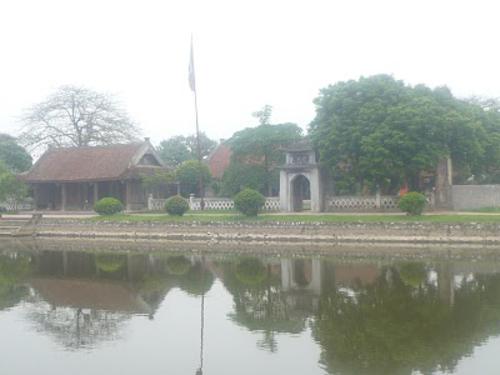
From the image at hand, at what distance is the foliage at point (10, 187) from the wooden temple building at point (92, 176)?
1620 mm

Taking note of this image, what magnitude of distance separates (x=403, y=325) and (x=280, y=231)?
18424 millimetres

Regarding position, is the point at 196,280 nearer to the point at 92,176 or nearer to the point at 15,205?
the point at 92,176

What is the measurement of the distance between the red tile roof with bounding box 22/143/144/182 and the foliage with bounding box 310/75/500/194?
15.0 metres

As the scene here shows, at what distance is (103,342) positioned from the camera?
12.1 m

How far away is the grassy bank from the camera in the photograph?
28.1 metres

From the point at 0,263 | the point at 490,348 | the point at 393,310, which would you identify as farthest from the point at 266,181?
the point at 490,348

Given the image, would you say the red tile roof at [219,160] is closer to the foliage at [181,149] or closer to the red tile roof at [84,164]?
the red tile roof at [84,164]

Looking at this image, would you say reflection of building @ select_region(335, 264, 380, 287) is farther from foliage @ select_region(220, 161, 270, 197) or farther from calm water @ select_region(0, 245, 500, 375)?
foliage @ select_region(220, 161, 270, 197)

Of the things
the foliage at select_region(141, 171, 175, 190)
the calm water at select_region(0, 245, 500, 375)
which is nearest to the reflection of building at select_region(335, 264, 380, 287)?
the calm water at select_region(0, 245, 500, 375)

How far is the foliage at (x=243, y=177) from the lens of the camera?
1460 inches

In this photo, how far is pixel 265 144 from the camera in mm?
37000

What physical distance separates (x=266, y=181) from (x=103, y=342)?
26.1 metres

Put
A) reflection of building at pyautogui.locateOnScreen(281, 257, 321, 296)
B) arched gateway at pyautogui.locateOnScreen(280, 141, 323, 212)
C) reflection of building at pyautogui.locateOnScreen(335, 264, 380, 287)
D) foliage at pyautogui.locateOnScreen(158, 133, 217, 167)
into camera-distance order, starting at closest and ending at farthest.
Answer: reflection of building at pyautogui.locateOnScreen(281, 257, 321, 296), reflection of building at pyautogui.locateOnScreen(335, 264, 380, 287), arched gateway at pyautogui.locateOnScreen(280, 141, 323, 212), foliage at pyautogui.locateOnScreen(158, 133, 217, 167)

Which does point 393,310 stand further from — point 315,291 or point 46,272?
point 46,272
